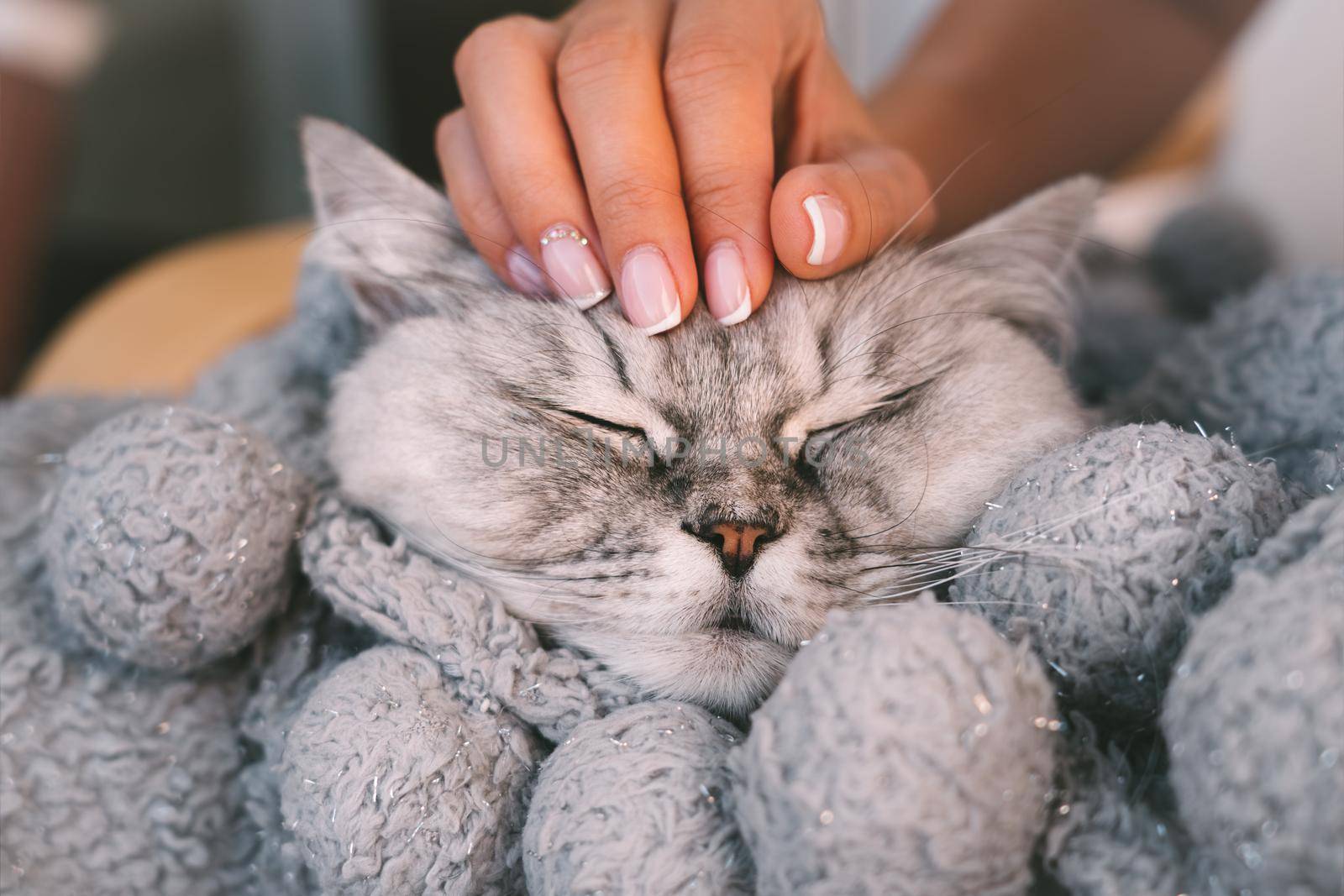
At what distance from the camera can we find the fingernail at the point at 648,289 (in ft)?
2.72

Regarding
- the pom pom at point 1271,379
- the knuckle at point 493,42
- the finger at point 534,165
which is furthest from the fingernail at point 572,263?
the pom pom at point 1271,379

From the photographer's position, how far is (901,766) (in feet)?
1.77

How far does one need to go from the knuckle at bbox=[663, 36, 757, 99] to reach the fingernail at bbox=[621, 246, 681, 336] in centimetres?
18

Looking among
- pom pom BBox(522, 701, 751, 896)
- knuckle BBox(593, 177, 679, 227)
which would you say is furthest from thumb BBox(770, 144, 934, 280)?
pom pom BBox(522, 701, 751, 896)

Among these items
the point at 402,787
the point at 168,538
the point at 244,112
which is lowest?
the point at 244,112

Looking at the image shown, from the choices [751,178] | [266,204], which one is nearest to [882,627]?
[751,178]

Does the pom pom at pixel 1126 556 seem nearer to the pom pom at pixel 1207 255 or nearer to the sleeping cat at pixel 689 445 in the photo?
the sleeping cat at pixel 689 445

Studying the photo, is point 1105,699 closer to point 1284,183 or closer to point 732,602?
point 732,602

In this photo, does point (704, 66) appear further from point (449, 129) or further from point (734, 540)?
point (734, 540)

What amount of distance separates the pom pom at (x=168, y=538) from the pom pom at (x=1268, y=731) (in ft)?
2.18

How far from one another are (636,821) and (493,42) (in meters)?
0.74

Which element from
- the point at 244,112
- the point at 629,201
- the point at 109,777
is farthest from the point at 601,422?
the point at 244,112

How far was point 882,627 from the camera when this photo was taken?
1.92ft

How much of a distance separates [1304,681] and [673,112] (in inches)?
26.5
